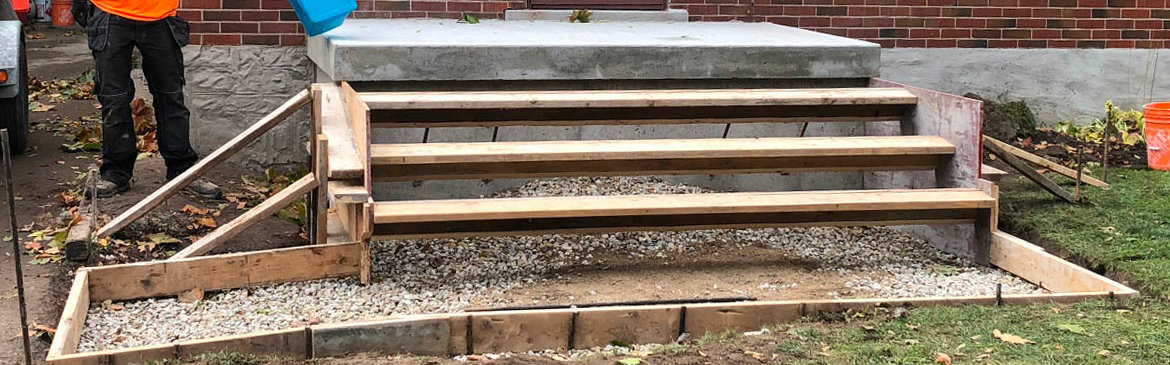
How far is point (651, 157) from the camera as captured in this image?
20.8ft

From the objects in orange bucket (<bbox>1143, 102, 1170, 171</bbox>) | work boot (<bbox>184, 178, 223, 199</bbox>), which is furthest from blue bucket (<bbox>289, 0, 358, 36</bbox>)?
orange bucket (<bbox>1143, 102, 1170, 171</bbox>)

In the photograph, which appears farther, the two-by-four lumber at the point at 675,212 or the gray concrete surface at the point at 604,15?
the gray concrete surface at the point at 604,15

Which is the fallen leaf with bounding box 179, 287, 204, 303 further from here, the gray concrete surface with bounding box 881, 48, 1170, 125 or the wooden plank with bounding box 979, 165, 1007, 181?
the gray concrete surface with bounding box 881, 48, 1170, 125

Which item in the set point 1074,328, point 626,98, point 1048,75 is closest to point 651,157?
point 626,98

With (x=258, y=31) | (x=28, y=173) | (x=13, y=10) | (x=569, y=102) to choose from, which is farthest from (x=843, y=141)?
(x=13, y=10)

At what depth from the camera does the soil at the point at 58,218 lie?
17.7 ft

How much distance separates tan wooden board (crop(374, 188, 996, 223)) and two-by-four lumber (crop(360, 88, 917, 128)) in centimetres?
74

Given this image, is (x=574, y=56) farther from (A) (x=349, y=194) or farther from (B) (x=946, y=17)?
(B) (x=946, y=17)

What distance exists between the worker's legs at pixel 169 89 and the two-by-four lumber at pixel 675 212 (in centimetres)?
223

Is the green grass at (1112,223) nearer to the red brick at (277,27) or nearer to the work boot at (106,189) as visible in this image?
the red brick at (277,27)

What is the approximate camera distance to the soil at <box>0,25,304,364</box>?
17.7 feet

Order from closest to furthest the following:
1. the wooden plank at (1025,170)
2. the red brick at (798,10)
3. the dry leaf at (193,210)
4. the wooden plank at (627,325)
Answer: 1. the wooden plank at (627,325)
2. the wooden plank at (1025,170)
3. the dry leaf at (193,210)
4. the red brick at (798,10)

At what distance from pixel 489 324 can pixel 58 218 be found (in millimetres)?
3403

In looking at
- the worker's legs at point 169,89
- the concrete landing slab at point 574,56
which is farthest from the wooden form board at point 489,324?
the worker's legs at point 169,89
